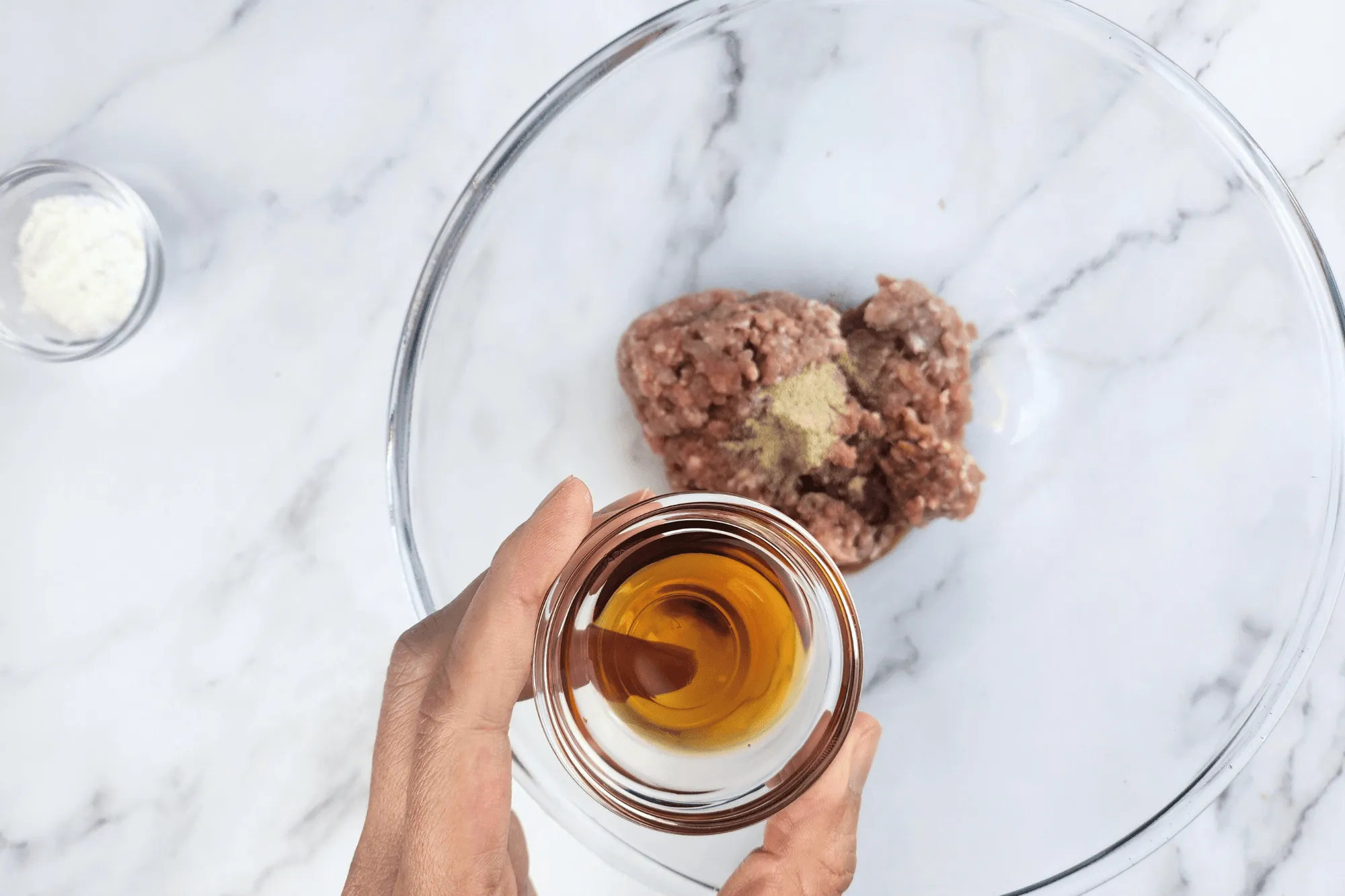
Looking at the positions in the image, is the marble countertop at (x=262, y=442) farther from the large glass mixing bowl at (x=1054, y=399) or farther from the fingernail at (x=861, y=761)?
the fingernail at (x=861, y=761)

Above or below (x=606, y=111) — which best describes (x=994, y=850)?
below

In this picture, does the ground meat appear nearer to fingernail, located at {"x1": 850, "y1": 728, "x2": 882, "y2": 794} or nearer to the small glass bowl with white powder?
fingernail, located at {"x1": 850, "y1": 728, "x2": 882, "y2": 794}

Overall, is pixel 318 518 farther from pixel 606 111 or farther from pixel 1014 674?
pixel 1014 674

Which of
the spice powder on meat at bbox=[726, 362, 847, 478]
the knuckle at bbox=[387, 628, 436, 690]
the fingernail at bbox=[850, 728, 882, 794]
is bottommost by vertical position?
the knuckle at bbox=[387, 628, 436, 690]

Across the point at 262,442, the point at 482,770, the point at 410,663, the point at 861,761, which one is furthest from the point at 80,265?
the point at 861,761

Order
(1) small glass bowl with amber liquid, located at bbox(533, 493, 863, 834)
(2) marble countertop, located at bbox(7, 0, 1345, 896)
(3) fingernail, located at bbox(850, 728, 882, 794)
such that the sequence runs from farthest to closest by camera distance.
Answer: (2) marble countertop, located at bbox(7, 0, 1345, 896) < (3) fingernail, located at bbox(850, 728, 882, 794) < (1) small glass bowl with amber liquid, located at bbox(533, 493, 863, 834)

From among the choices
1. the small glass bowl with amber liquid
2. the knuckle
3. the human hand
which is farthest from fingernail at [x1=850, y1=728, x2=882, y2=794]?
the knuckle

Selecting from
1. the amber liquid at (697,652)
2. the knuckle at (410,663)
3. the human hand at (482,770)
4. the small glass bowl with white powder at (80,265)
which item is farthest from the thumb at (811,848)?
the small glass bowl with white powder at (80,265)

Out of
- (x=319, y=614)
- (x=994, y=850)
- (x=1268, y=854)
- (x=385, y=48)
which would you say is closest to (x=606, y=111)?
(x=385, y=48)
